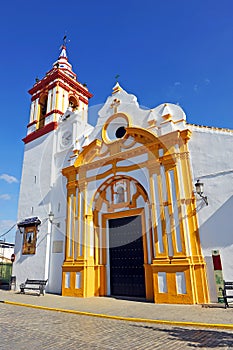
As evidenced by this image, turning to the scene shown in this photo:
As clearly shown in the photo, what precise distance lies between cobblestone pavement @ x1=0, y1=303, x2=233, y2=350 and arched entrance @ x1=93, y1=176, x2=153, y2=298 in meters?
4.01

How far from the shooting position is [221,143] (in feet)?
30.4

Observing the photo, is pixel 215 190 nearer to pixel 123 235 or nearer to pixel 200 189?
pixel 200 189

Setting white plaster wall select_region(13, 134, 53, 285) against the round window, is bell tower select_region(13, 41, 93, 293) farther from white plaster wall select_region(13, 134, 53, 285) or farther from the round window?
the round window

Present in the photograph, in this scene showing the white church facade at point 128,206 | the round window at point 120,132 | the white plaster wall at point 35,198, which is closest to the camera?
the white church facade at point 128,206

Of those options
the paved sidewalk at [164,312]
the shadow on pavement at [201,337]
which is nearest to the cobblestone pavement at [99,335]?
the shadow on pavement at [201,337]

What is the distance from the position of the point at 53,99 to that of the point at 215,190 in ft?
39.9

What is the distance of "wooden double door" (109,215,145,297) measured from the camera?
1019 cm

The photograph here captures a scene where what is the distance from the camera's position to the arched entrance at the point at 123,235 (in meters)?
10.2

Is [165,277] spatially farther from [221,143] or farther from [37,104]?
[37,104]

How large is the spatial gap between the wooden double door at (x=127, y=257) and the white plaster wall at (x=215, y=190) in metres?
2.87

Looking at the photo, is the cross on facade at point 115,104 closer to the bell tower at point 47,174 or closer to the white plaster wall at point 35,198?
the bell tower at point 47,174

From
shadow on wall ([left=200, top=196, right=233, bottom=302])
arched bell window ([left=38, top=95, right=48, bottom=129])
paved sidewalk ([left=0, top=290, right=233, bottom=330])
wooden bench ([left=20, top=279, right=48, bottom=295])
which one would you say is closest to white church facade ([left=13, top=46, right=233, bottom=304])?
shadow on wall ([left=200, top=196, right=233, bottom=302])

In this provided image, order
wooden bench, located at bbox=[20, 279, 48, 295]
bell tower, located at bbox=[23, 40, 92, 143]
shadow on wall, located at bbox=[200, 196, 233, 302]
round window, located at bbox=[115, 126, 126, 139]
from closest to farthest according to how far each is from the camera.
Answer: shadow on wall, located at bbox=[200, 196, 233, 302]
wooden bench, located at bbox=[20, 279, 48, 295]
round window, located at bbox=[115, 126, 126, 139]
bell tower, located at bbox=[23, 40, 92, 143]

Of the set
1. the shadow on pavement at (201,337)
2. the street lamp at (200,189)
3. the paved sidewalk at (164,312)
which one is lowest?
the shadow on pavement at (201,337)
